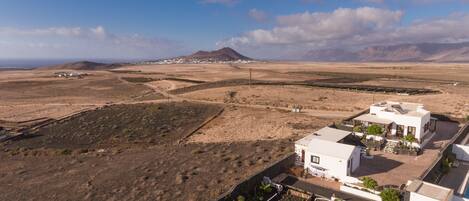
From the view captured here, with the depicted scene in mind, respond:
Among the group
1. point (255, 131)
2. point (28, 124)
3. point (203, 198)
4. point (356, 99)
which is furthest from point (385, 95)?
point (28, 124)

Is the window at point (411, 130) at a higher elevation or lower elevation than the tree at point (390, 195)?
higher

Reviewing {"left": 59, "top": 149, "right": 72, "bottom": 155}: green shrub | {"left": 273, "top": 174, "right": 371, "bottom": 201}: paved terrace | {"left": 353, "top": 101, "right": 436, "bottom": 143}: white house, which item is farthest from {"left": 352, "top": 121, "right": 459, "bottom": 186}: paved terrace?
{"left": 59, "top": 149, "right": 72, "bottom": 155}: green shrub

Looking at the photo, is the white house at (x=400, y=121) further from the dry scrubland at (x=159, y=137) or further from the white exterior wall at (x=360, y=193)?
the white exterior wall at (x=360, y=193)

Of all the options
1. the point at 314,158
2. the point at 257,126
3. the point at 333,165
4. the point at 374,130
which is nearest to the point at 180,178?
the point at 314,158

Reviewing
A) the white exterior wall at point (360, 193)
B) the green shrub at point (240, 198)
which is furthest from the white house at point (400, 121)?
the green shrub at point (240, 198)

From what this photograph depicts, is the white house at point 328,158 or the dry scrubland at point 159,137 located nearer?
the white house at point 328,158

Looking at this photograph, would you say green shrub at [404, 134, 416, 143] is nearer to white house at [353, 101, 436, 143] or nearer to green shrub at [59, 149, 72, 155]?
white house at [353, 101, 436, 143]
